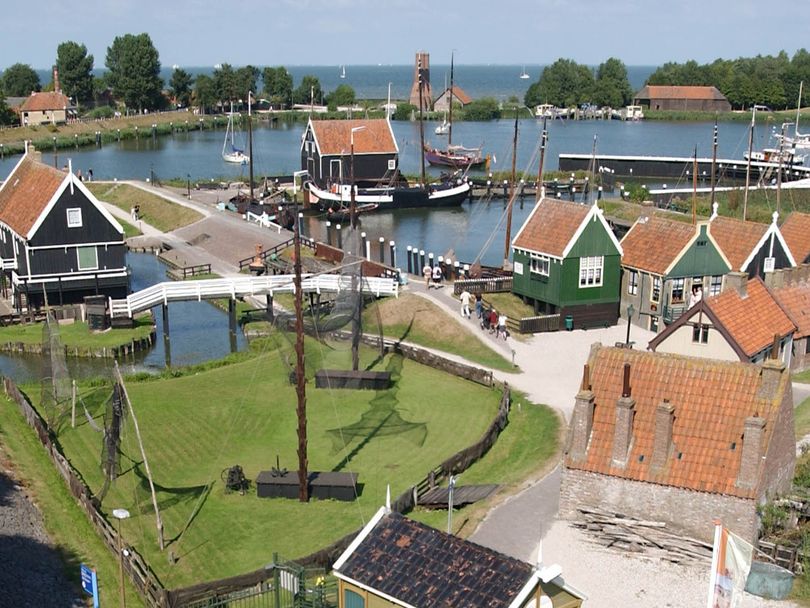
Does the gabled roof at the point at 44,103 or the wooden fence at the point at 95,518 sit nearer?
the wooden fence at the point at 95,518

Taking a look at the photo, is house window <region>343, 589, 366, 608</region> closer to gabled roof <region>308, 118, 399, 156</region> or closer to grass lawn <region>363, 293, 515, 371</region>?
grass lawn <region>363, 293, 515, 371</region>

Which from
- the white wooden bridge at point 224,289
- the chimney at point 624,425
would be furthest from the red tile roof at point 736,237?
the chimney at point 624,425

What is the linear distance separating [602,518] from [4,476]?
19.0 m

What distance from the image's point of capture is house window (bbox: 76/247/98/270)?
58.2 meters

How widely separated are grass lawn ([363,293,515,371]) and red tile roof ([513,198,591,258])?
5.79 meters

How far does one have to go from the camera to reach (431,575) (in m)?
22.1

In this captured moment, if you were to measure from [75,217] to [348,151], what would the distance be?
4329 cm

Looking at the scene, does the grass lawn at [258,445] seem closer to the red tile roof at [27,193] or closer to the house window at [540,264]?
the house window at [540,264]

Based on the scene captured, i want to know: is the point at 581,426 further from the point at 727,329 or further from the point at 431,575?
the point at 727,329

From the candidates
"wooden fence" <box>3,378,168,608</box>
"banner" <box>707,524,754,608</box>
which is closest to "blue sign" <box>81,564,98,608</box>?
"wooden fence" <box>3,378,168,608</box>

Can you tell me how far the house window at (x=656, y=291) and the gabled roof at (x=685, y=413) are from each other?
21127mm

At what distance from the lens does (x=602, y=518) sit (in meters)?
30.4

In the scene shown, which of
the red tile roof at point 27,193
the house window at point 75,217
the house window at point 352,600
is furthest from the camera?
the red tile roof at point 27,193

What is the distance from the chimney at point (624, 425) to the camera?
30359mm
